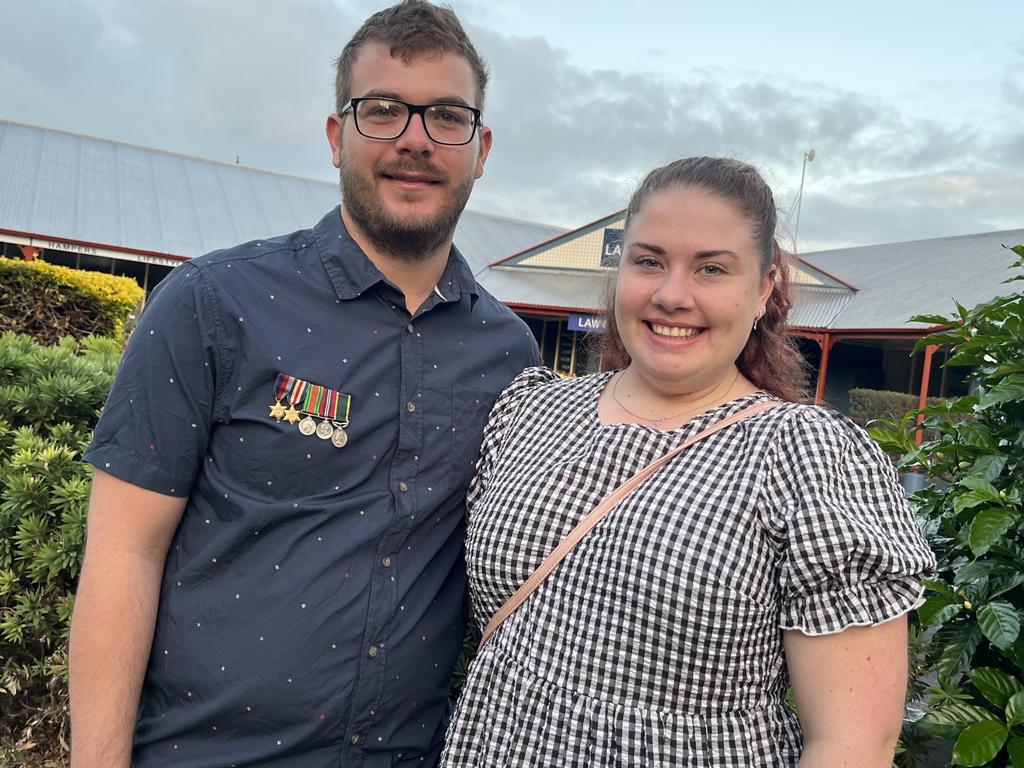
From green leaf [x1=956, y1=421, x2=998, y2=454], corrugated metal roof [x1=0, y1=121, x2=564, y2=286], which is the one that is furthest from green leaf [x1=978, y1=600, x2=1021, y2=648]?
corrugated metal roof [x1=0, y1=121, x2=564, y2=286]

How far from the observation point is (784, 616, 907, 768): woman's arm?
1541mm

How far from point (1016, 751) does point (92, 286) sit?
7991mm

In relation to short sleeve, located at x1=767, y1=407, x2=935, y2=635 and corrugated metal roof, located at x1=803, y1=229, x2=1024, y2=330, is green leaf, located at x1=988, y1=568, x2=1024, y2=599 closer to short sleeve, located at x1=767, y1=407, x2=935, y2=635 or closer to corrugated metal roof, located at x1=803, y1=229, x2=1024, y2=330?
short sleeve, located at x1=767, y1=407, x2=935, y2=635

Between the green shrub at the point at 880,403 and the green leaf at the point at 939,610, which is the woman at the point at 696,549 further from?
the green shrub at the point at 880,403

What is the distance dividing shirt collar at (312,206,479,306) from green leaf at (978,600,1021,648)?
1475 millimetres

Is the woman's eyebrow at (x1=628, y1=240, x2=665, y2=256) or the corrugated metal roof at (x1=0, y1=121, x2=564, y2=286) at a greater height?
the corrugated metal roof at (x1=0, y1=121, x2=564, y2=286)

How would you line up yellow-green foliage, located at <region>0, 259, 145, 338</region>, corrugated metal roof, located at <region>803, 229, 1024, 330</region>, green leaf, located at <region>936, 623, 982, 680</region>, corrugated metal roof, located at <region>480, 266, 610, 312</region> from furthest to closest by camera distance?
1. corrugated metal roof, located at <region>480, 266, 610, 312</region>
2. corrugated metal roof, located at <region>803, 229, 1024, 330</region>
3. yellow-green foliage, located at <region>0, 259, 145, 338</region>
4. green leaf, located at <region>936, 623, 982, 680</region>

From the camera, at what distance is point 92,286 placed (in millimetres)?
7957

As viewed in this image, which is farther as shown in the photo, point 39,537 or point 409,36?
point 39,537

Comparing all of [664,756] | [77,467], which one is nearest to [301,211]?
[77,467]

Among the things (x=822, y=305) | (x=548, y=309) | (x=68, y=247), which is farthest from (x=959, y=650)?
(x=68, y=247)

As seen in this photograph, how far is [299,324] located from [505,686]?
944 mm

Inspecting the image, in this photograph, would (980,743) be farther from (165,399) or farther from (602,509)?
(165,399)

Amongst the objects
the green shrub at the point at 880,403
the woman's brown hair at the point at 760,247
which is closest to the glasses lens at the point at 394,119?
the woman's brown hair at the point at 760,247
